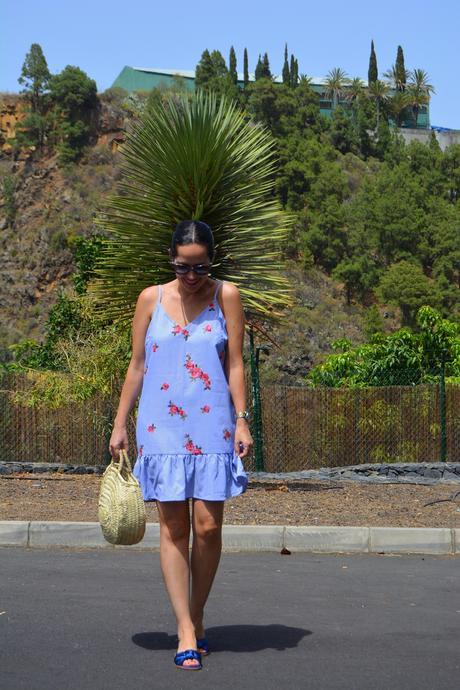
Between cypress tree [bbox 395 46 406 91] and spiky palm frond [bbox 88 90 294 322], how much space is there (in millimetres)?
119406

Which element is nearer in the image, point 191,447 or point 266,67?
point 191,447

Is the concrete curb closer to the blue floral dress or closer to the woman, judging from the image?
the woman

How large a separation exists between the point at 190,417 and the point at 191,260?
676mm

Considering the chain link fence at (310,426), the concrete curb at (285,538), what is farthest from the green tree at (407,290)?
the concrete curb at (285,538)

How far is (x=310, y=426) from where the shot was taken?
1784 cm

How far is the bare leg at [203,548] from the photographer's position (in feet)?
15.8

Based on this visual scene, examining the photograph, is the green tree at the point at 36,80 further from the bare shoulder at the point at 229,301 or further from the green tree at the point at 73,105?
the bare shoulder at the point at 229,301

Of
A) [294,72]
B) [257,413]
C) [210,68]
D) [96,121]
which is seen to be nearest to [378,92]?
[294,72]

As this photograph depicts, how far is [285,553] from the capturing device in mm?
8812

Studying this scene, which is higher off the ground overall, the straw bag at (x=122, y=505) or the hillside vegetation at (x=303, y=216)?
the hillside vegetation at (x=303, y=216)

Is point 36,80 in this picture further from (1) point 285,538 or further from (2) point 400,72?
(1) point 285,538

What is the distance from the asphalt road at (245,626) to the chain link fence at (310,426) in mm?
9149

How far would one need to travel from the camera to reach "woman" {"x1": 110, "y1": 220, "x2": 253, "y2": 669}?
4785 mm

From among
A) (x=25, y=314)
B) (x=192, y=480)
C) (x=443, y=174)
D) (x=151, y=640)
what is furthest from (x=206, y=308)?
(x=443, y=174)
